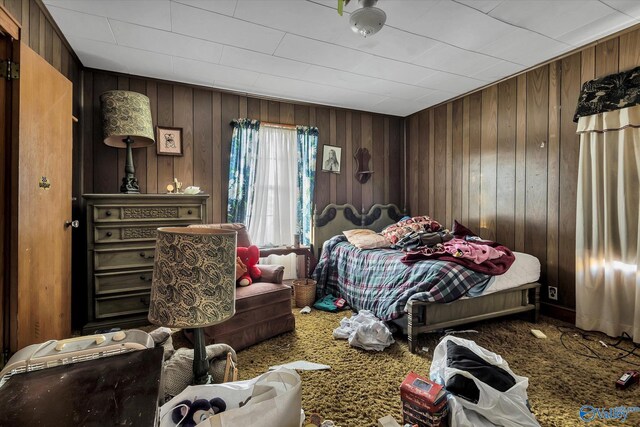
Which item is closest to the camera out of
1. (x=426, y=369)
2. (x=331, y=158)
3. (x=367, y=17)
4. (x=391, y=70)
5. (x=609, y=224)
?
(x=367, y=17)

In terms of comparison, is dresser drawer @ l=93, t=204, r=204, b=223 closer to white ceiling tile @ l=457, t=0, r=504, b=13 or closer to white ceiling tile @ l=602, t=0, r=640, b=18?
white ceiling tile @ l=457, t=0, r=504, b=13

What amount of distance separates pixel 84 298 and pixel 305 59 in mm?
2947

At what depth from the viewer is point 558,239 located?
291cm

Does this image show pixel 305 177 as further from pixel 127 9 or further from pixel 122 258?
pixel 127 9

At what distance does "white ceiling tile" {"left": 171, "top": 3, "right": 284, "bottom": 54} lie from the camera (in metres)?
2.19

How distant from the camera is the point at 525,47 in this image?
266cm

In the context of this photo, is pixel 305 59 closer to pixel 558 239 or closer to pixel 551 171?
pixel 551 171

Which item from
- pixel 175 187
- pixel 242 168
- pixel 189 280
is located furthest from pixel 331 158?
pixel 189 280

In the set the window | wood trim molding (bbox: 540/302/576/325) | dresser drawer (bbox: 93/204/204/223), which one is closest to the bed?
wood trim molding (bbox: 540/302/576/325)

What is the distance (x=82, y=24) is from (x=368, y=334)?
323 centimetres

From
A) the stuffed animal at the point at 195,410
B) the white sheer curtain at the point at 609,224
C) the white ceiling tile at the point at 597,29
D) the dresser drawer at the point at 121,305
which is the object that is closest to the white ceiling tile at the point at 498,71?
the white ceiling tile at the point at 597,29

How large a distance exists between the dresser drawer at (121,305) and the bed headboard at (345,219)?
6.71 feet

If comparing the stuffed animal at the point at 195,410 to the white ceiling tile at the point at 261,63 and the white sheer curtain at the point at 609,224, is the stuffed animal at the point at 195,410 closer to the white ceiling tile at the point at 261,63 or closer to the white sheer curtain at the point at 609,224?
the white ceiling tile at the point at 261,63

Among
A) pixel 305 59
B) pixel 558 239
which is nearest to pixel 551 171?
pixel 558 239
